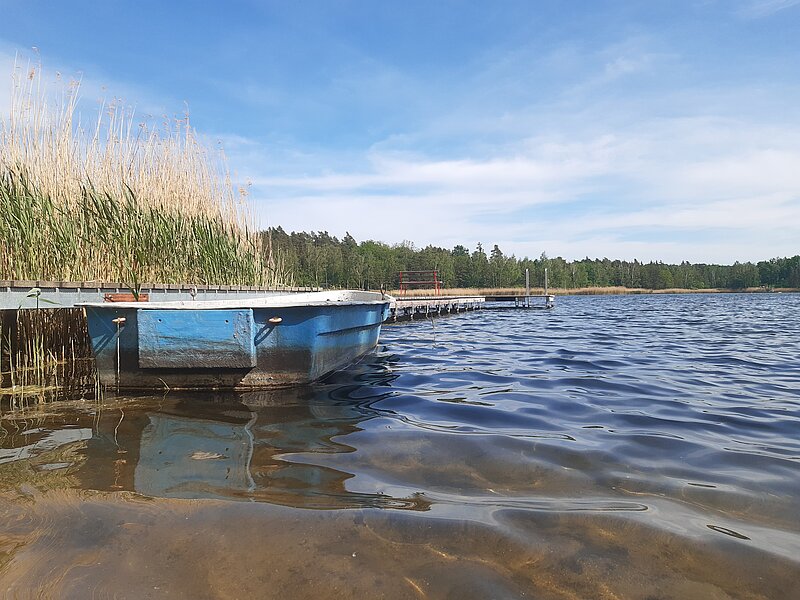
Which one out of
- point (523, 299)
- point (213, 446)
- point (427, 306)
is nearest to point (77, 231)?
point (213, 446)

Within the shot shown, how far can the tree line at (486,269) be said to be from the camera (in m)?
59.7

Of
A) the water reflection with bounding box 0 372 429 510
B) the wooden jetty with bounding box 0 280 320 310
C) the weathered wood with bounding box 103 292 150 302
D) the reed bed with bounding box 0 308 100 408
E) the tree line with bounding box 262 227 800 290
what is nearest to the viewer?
the water reflection with bounding box 0 372 429 510

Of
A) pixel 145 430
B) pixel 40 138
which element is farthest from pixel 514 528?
pixel 40 138

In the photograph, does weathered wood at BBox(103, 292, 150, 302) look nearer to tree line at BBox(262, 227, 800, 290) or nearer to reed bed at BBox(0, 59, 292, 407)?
reed bed at BBox(0, 59, 292, 407)

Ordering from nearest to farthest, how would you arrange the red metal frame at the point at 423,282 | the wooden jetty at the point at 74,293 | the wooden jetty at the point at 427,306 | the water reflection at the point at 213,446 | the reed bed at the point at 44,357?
1. the water reflection at the point at 213,446
2. the wooden jetty at the point at 74,293
3. the reed bed at the point at 44,357
4. the wooden jetty at the point at 427,306
5. the red metal frame at the point at 423,282

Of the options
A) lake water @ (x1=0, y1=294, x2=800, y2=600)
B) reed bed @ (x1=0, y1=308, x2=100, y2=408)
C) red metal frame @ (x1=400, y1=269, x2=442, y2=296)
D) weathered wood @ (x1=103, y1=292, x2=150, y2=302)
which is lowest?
lake water @ (x1=0, y1=294, x2=800, y2=600)

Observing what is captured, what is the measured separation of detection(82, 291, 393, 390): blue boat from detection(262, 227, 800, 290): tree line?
39467 mm

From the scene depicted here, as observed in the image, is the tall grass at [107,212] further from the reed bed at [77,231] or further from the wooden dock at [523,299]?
the wooden dock at [523,299]

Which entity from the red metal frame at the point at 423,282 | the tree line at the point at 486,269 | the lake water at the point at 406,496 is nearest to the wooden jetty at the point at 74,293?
the lake water at the point at 406,496

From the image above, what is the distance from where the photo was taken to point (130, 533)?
2043 mm

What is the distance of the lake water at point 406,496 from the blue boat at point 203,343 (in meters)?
0.21

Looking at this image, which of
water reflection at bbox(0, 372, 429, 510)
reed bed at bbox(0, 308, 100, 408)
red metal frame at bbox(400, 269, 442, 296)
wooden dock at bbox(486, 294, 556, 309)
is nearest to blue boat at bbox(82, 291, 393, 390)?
water reflection at bbox(0, 372, 429, 510)

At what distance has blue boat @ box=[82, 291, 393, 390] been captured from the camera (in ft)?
14.6

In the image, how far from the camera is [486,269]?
252ft
